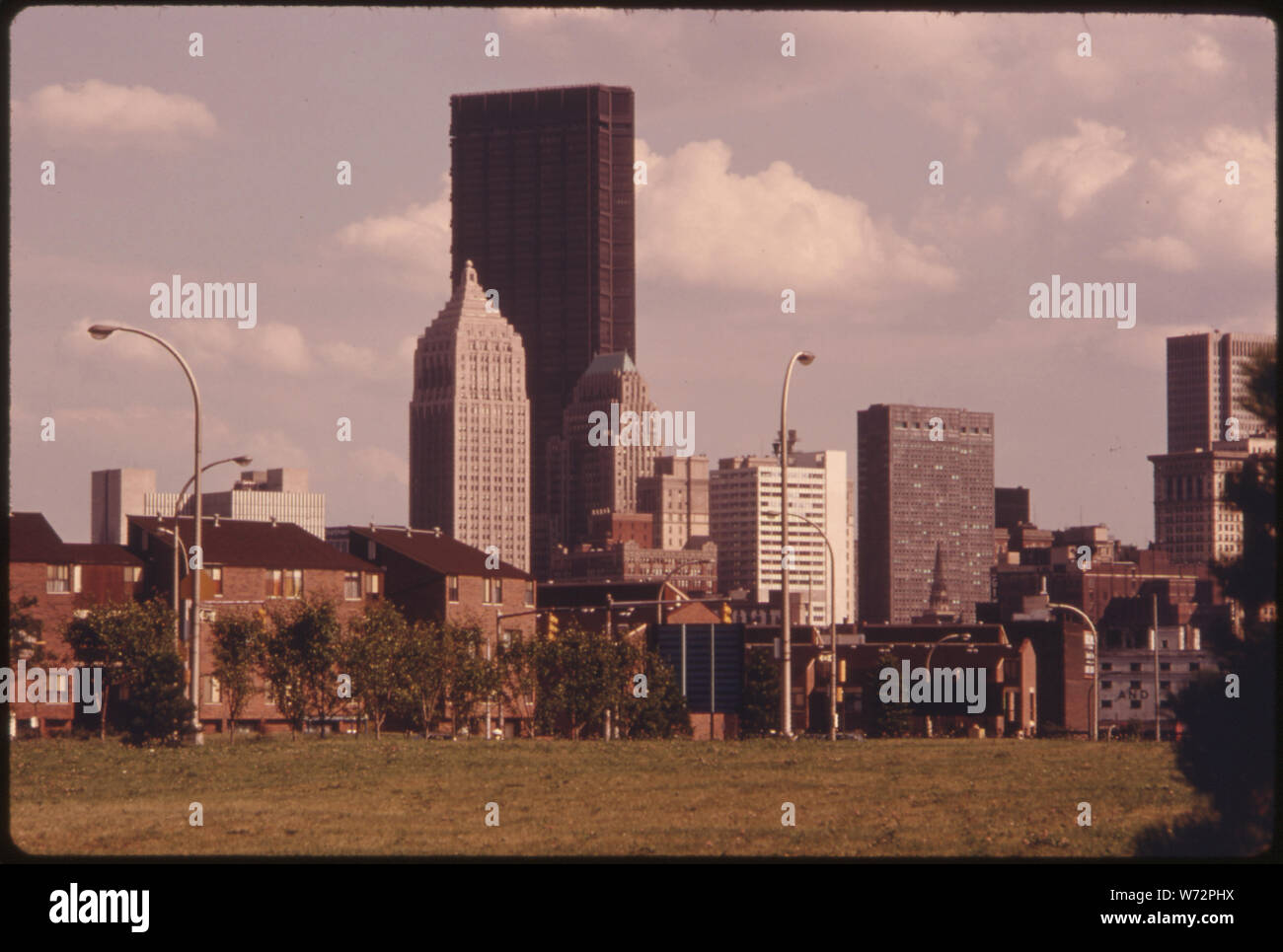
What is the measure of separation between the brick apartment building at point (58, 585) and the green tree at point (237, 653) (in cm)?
748

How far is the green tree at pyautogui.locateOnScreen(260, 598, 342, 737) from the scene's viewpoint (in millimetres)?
56500

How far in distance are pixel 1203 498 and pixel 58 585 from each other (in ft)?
202

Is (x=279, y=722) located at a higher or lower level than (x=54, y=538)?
lower

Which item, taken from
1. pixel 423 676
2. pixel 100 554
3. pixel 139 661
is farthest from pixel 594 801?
pixel 100 554

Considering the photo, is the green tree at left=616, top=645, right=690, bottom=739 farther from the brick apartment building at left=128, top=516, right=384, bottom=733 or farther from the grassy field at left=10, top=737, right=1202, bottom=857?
the grassy field at left=10, top=737, right=1202, bottom=857

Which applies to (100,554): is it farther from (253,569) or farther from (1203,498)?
(1203,498)

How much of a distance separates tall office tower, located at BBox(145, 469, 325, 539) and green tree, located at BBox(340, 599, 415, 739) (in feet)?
18.3

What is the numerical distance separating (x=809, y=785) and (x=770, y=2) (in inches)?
534

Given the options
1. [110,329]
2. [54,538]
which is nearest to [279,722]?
[54,538]

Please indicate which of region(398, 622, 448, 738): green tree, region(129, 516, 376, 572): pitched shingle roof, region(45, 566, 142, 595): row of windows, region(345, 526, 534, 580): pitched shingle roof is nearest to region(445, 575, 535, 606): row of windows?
region(345, 526, 534, 580): pitched shingle roof
